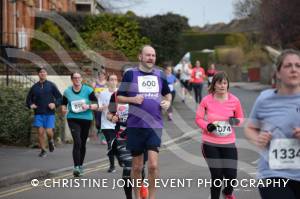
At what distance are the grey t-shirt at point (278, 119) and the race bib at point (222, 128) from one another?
306 centimetres

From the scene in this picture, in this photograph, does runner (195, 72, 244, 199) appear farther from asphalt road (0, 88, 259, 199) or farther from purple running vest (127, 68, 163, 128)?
asphalt road (0, 88, 259, 199)

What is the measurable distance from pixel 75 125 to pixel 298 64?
7388 mm

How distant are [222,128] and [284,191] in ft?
11.2

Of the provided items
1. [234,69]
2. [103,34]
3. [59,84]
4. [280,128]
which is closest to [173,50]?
[103,34]

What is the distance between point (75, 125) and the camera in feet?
42.9

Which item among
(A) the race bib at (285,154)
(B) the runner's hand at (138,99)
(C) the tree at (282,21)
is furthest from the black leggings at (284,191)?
(C) the tree at (282,21)

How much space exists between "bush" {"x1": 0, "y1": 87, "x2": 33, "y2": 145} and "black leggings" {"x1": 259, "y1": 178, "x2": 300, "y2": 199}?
1238cm

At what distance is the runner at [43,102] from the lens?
16.2m

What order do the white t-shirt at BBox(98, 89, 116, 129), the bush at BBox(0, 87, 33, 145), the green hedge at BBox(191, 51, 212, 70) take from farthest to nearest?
1. the green hedge at BBox(191, 51, 212, 70)
2. the bush at BBox(0, 87, 33, 145)
3. the white t-shirt at BBox(98, 89, 116, 129)

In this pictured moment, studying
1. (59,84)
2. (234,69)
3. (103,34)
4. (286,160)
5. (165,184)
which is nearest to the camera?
(286,160)

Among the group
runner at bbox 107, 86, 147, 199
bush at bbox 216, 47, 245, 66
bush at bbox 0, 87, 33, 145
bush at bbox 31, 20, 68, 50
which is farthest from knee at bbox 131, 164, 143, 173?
bush at bbox 216, 47, 245, 66

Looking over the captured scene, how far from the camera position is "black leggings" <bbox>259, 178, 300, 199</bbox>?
609cm

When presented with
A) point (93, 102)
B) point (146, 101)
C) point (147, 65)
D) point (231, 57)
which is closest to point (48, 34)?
point (93, 102)

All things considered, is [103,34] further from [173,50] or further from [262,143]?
[262,143]
